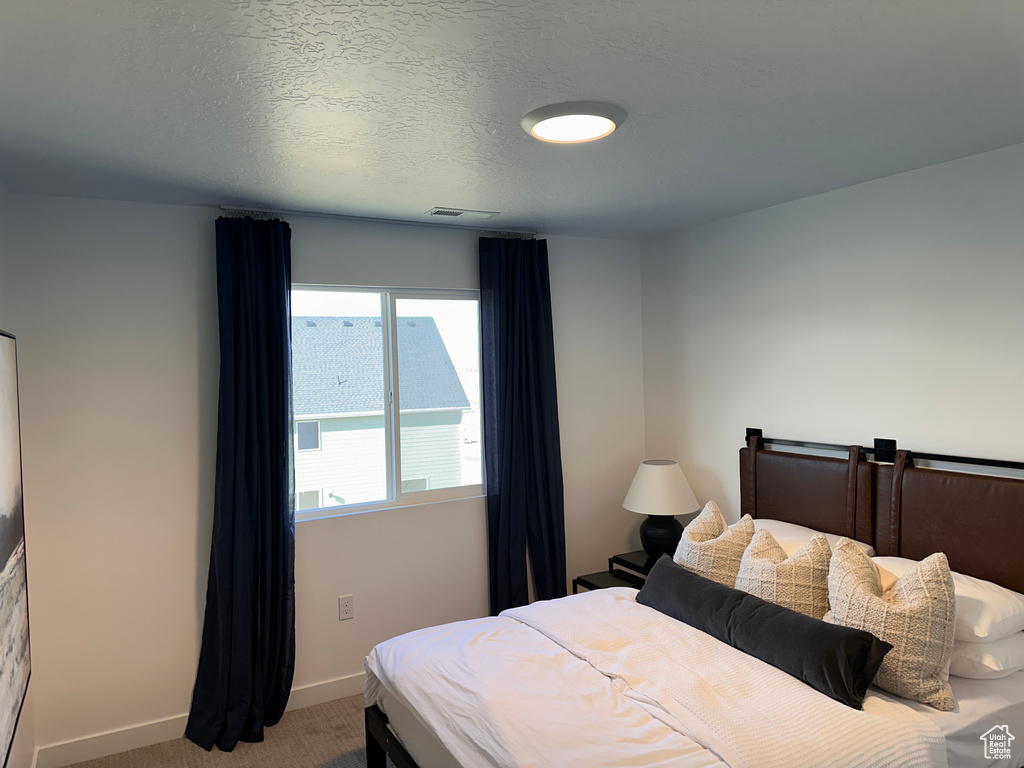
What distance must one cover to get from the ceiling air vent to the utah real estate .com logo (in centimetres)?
292

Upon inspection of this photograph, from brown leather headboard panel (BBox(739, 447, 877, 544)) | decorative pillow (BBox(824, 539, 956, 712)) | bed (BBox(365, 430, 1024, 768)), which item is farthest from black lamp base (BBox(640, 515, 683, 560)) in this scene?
decorative pillow (BBox(824, 539, 956, 712))

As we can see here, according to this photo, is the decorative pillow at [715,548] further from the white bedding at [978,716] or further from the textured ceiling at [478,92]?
the textured ceiling at [478,92]

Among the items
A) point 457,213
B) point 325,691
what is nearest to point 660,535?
point 325,691

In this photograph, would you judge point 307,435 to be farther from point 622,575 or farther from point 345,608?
point 622,575

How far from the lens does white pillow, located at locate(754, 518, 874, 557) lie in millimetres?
2969

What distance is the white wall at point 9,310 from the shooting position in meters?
2.66

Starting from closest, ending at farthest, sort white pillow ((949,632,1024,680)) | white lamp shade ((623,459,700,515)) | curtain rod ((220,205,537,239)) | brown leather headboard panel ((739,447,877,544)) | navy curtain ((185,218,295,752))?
white pillow ((949,632,1024,680))
brown leather headboard panel ((739,447,877,544))
navy curtain ((185,218,295,752))
curtain rod ((220,205,537,239))
white lamp shade ((623,459,700,515))

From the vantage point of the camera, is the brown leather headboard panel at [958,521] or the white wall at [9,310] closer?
the brown leather headboard panel at [958,521]

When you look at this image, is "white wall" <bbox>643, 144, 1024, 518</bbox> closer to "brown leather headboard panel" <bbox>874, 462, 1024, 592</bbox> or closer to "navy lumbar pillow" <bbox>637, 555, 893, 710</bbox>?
"brown leather headboard panel" <bbox>874, 462, 1024, 592</bbox>

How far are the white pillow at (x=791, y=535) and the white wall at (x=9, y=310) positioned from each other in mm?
3124

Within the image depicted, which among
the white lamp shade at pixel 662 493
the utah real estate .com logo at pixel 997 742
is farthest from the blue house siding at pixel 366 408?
the utah real estate .com logo at pixel 997 742

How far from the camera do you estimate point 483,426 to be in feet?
13.1

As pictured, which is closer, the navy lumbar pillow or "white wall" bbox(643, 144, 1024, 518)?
the navy lumbar pillow

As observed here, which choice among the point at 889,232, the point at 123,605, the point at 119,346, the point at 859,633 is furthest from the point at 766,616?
the point at 119,346
